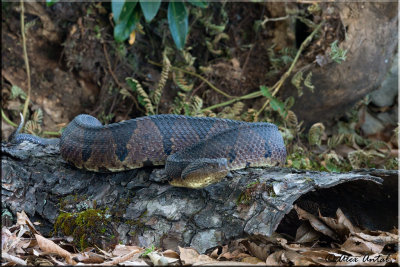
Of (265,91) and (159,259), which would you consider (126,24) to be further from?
(159,259)

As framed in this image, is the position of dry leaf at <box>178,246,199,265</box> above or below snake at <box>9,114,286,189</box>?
below

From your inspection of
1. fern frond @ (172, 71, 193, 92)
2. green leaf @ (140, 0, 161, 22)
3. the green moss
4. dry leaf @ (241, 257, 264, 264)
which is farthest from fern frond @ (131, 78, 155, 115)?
dry leaf @ (241, 257, 264, 264)

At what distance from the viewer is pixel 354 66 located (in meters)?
6.48

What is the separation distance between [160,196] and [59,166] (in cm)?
124

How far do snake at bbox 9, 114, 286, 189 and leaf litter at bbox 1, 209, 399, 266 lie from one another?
0.74 m

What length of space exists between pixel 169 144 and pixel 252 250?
1.37 metres

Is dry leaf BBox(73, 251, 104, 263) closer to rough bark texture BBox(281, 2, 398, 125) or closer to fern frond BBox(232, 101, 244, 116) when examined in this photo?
fern frond BBox(232, 101, 244, 116)

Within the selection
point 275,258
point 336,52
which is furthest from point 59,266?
point 336,52

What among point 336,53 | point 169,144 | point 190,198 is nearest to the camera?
point 190,198

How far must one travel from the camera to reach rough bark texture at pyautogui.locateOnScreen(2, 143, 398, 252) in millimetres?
3098

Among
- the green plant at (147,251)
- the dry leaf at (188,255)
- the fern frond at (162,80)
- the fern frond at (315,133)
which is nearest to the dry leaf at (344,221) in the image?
the dry leaf at (188,255)

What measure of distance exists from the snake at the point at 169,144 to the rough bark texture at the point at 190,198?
12 centimetres

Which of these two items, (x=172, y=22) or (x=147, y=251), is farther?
(x=172, y=22)

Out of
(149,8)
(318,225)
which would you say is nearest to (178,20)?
(149,8)
